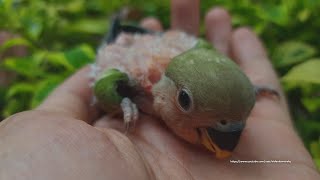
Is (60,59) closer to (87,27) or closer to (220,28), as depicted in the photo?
(87,27)

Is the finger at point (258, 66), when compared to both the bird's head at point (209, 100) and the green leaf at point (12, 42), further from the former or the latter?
the green leaf at point (12, 42)

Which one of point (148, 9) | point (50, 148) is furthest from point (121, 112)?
point (148, 9)

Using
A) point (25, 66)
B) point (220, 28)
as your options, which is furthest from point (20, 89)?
point (220, 28)

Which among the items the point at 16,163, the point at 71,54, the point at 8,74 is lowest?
the point at 8,74

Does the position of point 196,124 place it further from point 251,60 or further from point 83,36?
point 83,36

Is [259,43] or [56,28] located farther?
[56,28]

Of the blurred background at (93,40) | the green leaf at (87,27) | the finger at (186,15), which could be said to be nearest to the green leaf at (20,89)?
the blurred background at (93,40)
